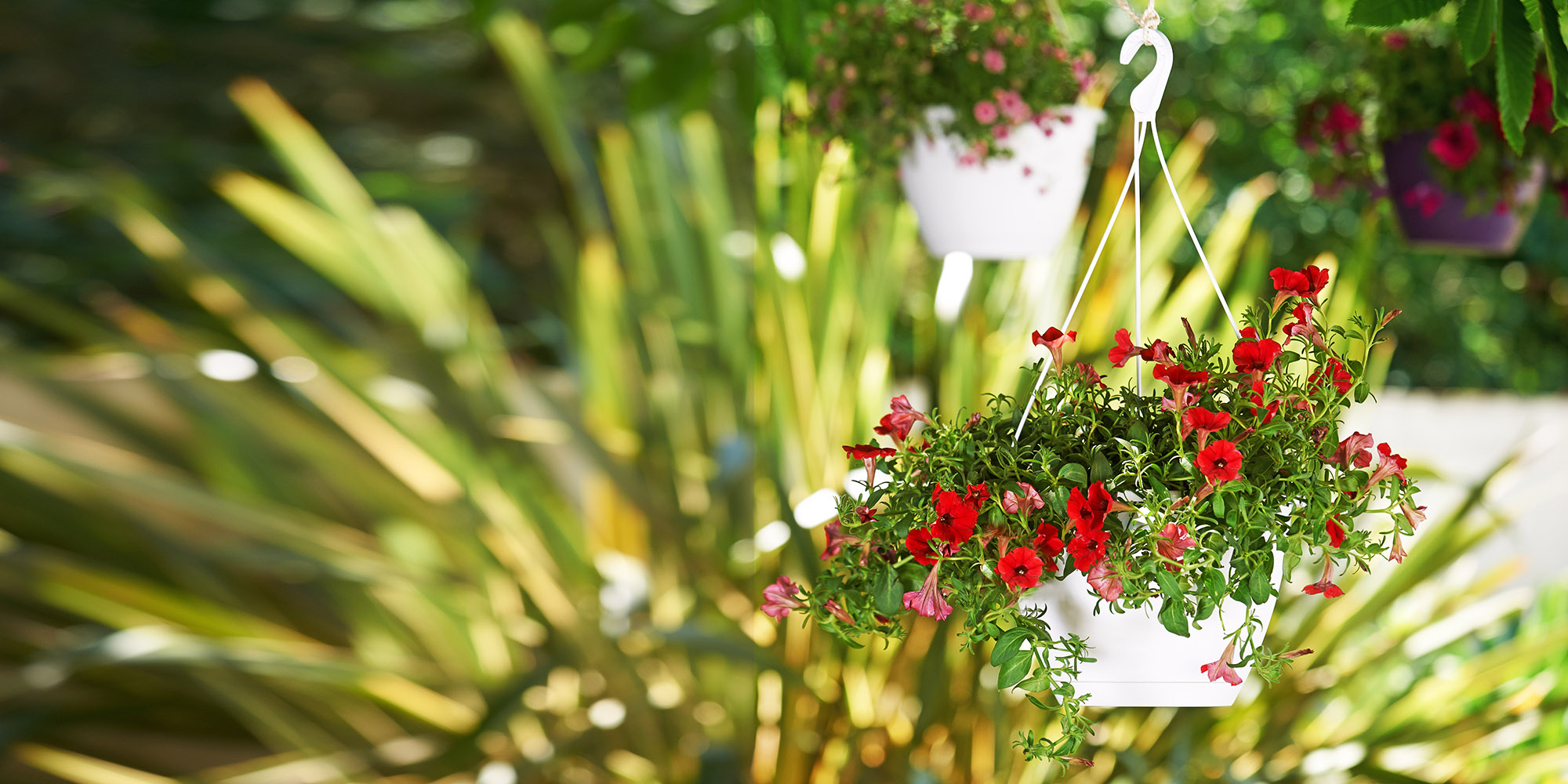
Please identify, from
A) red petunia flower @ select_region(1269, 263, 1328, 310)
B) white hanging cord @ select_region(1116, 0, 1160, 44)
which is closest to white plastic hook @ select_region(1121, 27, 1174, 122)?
white hanging cord @ select_region(1116, 0, 1160, 44)

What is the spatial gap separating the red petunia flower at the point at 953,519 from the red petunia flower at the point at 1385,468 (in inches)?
7.4

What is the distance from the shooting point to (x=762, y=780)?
4.86 feet

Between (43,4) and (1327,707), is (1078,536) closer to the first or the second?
(1327,707)

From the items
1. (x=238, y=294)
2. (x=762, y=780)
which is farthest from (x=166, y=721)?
A: (x=762, y=780)

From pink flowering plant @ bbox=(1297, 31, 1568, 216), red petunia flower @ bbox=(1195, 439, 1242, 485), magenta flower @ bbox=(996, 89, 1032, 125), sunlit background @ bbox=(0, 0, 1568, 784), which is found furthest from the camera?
sunlit background @ bbox=(0, 0, 1568, 784)

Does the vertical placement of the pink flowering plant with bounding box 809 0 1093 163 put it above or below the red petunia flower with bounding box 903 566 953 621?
above

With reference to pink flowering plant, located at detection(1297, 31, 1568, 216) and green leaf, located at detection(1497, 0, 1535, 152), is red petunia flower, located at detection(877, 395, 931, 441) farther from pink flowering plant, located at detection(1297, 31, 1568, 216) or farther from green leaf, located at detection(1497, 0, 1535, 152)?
pink flowering plant, located at detection(1297, 31, 1568, 216)

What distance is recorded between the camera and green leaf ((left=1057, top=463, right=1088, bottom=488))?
23.0 inches

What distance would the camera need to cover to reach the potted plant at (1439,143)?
1021 millimetres

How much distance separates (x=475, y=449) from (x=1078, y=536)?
3.65ft

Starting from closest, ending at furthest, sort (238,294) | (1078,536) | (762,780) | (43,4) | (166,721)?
(1078,536), (762,780), (238,294), (166,721), (43,4)

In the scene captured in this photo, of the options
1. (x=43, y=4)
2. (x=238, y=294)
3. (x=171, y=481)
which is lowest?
(x=171, y=481)

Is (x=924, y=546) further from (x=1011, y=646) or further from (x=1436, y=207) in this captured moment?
(x=1436, y=207)

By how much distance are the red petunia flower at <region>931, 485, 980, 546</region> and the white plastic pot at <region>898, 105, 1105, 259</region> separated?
37cm
